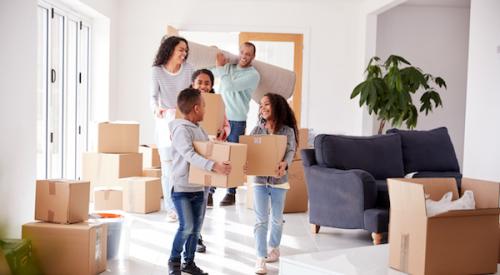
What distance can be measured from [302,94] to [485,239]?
23.0 feet

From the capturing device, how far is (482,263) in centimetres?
198

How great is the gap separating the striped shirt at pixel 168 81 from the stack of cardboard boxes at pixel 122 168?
144 centimetres

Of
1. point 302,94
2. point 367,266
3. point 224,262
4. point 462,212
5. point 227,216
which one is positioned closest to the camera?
point 462,212

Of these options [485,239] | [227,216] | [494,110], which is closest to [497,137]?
[494,110]

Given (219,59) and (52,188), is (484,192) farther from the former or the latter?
(219,59)

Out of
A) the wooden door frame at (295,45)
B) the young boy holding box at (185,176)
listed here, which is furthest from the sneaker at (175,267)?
the wooden door frame at (295,45)

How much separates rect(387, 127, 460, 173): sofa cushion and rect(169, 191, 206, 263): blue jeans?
2667 mm

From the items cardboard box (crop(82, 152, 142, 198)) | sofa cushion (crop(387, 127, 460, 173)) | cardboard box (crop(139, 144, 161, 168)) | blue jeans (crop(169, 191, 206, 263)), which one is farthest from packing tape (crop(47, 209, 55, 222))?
cardboard box (crop(139, 144, 161, 168))

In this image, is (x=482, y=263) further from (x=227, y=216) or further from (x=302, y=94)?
(x=302, y=94)

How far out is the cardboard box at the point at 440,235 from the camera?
74.7 inches

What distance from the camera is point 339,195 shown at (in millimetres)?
4598

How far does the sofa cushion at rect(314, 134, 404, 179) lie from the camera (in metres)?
4.85

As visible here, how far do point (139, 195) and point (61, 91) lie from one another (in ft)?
5.99

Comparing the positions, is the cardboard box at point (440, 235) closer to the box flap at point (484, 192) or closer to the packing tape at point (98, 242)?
the box flap at point (484, 192)
